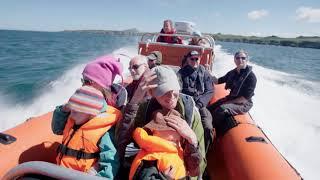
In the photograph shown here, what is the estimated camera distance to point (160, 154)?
1.57m

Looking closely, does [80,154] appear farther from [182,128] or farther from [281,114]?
[281,114]

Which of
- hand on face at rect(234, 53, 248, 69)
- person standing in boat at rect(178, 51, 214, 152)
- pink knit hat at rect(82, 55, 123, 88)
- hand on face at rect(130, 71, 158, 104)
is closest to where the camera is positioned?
hand on face at rect(130, 71, 158, 104)

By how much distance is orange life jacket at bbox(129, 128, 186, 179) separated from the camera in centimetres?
155

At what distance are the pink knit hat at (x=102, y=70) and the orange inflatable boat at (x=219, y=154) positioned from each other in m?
0.51

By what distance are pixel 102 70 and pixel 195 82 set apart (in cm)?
145

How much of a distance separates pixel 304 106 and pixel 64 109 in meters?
5.64

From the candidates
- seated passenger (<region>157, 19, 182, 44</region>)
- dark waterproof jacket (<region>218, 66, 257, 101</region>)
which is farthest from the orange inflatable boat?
seated passenger (<region>157, 19, 182, 44</region>)

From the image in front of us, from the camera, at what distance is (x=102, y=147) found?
5.41 feet

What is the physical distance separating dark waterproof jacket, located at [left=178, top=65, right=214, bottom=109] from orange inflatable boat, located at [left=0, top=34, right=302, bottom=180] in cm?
38

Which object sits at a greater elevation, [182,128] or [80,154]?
[182,128]

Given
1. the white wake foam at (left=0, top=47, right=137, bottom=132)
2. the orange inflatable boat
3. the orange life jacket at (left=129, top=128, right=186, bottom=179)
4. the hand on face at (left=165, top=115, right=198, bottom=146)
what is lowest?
the white wake foam at (left=0, top=47, right=137, bottom=132)

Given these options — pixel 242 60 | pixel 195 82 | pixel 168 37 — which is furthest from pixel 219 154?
pixel 168 37

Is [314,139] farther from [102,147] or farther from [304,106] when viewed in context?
[102,147]

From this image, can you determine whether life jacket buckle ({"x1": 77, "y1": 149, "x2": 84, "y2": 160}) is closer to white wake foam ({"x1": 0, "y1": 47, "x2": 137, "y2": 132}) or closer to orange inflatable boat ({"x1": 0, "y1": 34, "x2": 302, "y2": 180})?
orange inflatable boat ({"x1": 0, "y1": 34, "x2": 302, "y2": 180})
